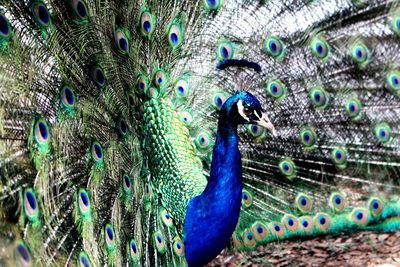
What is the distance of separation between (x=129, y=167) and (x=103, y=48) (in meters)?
0.51

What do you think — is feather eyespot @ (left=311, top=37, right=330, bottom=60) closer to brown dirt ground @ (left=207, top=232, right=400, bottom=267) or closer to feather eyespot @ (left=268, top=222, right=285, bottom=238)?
feather eyespot @ (left=268, top=222, right=285, bottom=238)

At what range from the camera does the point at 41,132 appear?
214 centimetres

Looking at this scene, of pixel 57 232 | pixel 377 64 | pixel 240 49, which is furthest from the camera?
pixel 377 64

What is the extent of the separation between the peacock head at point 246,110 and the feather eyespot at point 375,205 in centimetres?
118

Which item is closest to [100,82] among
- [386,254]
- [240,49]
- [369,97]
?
[240,49]

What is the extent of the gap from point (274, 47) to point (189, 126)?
1.97 ft

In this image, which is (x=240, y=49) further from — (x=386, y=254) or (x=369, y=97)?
(x=386, y=254)

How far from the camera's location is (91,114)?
2400mm

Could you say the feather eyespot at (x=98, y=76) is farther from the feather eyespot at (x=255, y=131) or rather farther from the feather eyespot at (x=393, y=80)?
the feather eyespot at (x=393, y=80)

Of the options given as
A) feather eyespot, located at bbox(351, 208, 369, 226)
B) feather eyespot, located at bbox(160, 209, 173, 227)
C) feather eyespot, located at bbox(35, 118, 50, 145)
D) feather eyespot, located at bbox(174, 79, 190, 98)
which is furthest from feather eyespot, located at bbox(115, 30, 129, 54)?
feather eyespot, located at bbox(351, 208, 369, 226)

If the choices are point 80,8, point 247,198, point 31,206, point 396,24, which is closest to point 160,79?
point 80,8

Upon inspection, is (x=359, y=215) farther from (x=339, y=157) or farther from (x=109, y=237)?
(x=109, y=237)

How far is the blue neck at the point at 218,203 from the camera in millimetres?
2664

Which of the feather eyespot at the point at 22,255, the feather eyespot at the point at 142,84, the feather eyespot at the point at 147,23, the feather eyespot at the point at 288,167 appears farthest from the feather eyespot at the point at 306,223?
the feather eyespot at the point at 22,255
